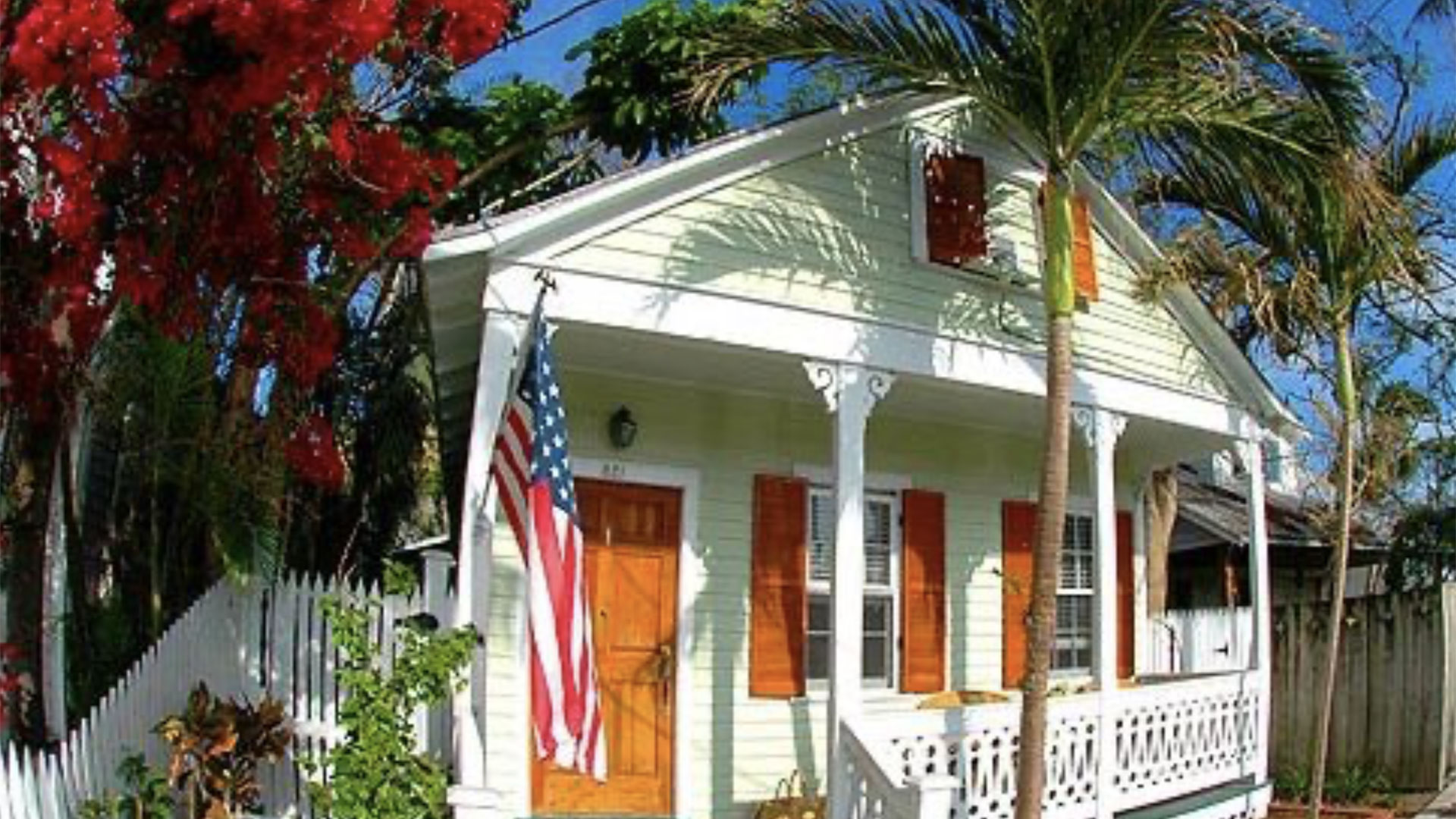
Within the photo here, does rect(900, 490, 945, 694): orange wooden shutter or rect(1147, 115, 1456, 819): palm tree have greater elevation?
rect(1147, 115, 1456, 819): palm tree

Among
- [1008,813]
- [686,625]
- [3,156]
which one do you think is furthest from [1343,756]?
[3,156]

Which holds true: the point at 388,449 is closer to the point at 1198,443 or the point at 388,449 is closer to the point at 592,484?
the point at 592,484

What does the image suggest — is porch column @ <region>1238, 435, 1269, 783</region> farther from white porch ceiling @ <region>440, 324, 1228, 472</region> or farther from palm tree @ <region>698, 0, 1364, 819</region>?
palm tree @ <region>698, 0, 1364, 819</region>

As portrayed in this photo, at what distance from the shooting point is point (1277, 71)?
9.85 meters

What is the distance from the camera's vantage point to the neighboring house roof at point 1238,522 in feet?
67.1

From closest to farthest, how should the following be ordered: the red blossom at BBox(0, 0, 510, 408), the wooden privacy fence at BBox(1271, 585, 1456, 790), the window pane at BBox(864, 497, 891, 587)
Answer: the red blossom at BBox(0, 0, 510, 408) → the window pane at BBox(864, 497, 891, 587) → the wooden privacy fence at BBox(1271, 585, 1456, 790)

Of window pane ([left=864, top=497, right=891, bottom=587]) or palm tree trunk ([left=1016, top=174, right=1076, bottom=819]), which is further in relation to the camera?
window pane ([left=864, top=497, right=891, bottom=587])

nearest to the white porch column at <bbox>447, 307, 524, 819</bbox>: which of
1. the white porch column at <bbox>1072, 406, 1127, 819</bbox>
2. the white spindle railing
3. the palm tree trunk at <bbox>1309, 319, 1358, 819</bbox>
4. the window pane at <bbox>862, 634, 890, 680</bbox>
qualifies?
the window pane at <bbox>862, 634, 890, 680</bbox>

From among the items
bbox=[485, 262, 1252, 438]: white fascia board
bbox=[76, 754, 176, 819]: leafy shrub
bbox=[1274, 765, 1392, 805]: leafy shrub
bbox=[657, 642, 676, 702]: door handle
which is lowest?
bbox=[1274, 765, 1392, 805]: leafy shrub

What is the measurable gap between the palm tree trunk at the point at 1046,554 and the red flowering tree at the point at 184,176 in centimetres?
345

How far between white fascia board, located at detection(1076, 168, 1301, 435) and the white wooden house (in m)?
0.03

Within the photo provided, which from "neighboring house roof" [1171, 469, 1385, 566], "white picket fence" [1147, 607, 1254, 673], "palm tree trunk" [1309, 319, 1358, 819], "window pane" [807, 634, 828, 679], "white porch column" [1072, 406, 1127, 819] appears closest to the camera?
"white porch column" [1072, 406, 1127, 819]

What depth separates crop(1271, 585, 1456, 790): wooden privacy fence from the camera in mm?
13156

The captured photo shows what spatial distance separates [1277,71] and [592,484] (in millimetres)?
5010
